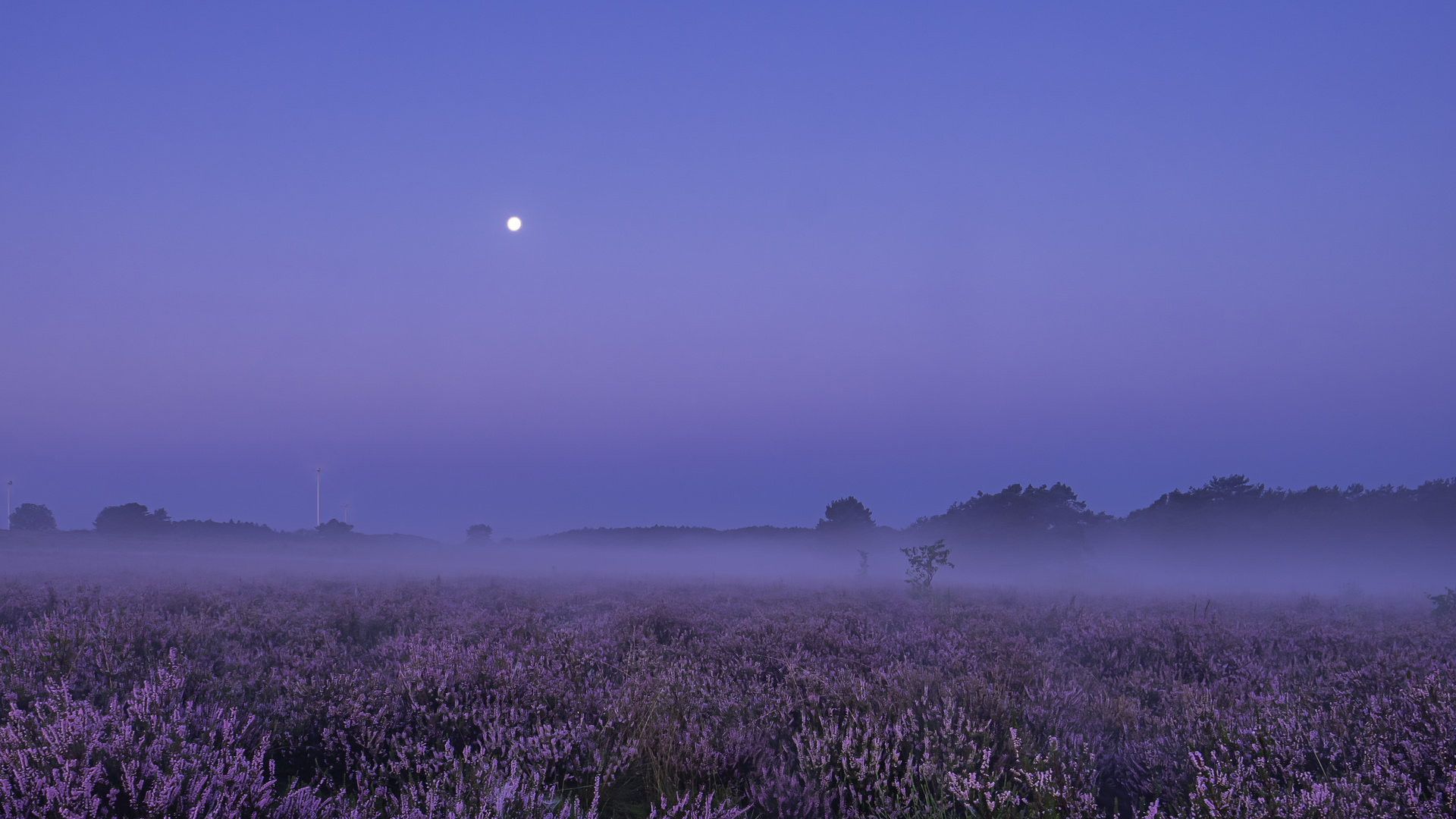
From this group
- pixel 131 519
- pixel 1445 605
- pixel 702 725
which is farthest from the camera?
pixel 131 519

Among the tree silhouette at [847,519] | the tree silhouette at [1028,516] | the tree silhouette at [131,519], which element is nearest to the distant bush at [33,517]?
the tree silhouette at [131,519]

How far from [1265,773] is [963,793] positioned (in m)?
1.27

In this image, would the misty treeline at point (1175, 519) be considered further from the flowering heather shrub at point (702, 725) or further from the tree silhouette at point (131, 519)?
the flowering heather shrub at point (702, 725)

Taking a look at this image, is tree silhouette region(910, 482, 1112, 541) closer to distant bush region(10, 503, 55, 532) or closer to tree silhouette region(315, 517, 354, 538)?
tree silhouette region(315, 517, 354, 538)

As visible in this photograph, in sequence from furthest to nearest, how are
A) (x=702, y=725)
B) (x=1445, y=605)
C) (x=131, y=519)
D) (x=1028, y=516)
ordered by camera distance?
(x=131, y=519) < (x=1028, y=516) < (x=1445, y=605) < (x=702, y=725)

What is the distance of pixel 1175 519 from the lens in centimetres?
4681

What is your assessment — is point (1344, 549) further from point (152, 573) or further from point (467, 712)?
point (152, 573)

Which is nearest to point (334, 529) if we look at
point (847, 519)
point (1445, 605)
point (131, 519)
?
point (131, 519)

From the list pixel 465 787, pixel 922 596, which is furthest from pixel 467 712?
pixel 922 596

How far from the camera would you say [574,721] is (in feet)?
11.3

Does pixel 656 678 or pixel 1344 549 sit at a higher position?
pixel 656 678

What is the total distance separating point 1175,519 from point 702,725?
56.3 metres

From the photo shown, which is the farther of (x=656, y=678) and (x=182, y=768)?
(x=656, y=678)

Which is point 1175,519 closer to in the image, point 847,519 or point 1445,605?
point 847,519
